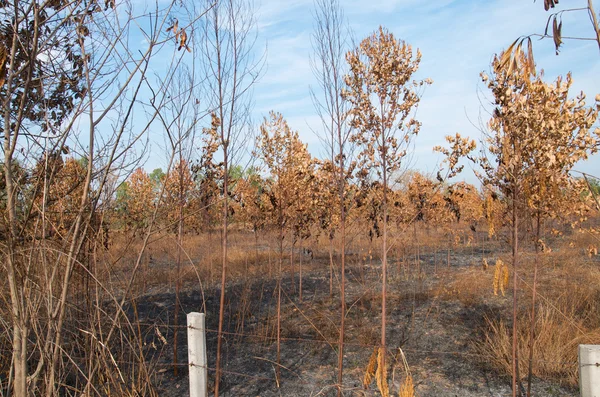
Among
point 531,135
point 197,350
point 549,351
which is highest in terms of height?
point 531,135

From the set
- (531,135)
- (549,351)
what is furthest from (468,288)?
(531,135)

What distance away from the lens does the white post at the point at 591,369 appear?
1.85 metres

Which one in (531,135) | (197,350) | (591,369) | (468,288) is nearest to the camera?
(591,369)

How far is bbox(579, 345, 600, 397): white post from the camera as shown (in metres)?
1.85

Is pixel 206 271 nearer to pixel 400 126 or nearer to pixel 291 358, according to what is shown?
pixel 291 358

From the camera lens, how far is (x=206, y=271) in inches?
441

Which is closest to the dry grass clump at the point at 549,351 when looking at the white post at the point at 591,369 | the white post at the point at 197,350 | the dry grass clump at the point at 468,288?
the dry grass clump at the point at 468,288

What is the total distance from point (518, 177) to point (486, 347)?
2.62 m

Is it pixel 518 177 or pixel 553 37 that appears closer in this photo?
pixel 553 37

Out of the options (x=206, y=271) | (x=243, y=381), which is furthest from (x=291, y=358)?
(x=206, y=271)

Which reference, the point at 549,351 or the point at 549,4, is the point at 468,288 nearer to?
the point at 549,351

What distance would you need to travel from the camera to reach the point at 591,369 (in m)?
1.87

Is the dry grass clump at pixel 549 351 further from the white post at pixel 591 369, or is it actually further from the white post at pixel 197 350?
the white post at pixel 197 350

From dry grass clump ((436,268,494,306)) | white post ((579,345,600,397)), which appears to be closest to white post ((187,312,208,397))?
white post ((579,345,600,397))
